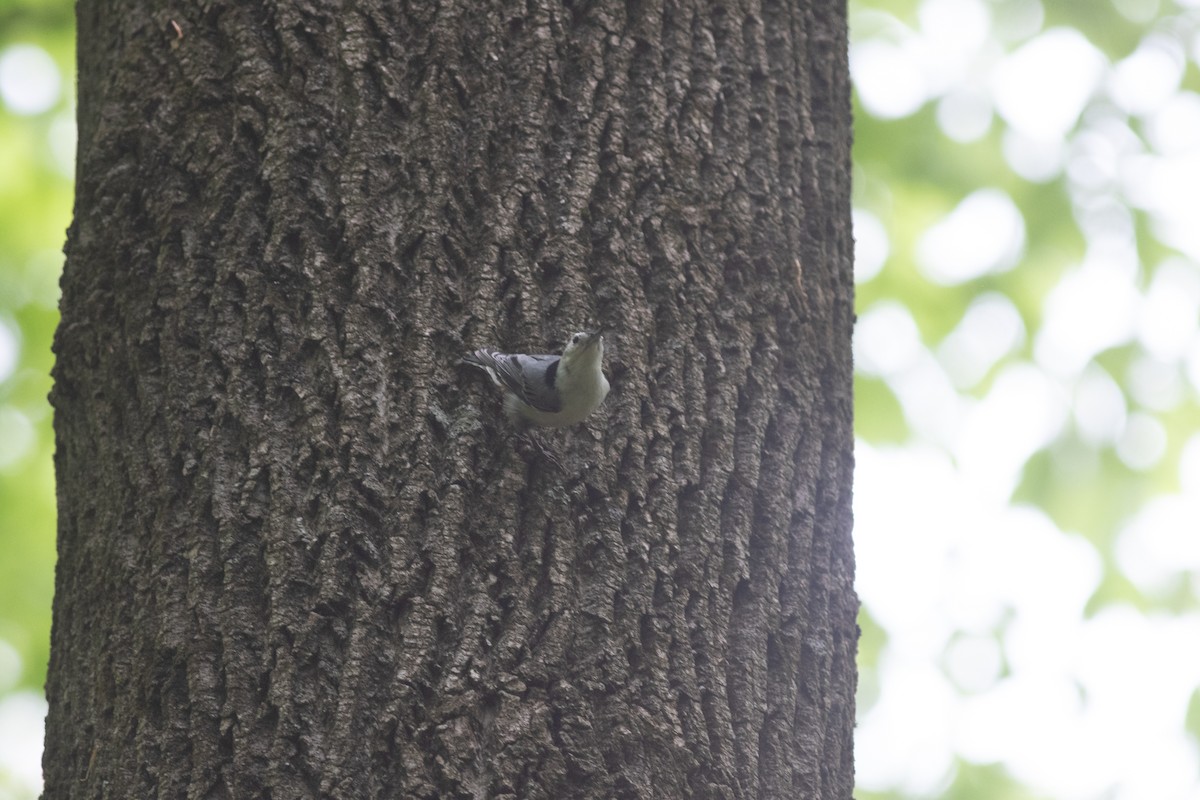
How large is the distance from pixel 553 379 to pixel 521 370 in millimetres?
143

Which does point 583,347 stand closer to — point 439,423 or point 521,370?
point 521,370

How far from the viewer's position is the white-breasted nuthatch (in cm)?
183

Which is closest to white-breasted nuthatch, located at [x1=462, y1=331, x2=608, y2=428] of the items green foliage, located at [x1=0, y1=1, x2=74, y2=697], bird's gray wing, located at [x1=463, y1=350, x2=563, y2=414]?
bird's gray wing, located at [x1=463, y1=350, x2=563, y2=414]

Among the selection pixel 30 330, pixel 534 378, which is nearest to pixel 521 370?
pixel 534 378

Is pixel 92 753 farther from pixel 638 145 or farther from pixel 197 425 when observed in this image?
pixel 638 145

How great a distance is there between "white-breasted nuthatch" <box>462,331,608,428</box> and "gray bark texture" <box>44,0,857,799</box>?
0.11ft

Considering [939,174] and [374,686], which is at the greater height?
[939,174]

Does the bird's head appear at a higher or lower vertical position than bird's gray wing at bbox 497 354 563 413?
higher

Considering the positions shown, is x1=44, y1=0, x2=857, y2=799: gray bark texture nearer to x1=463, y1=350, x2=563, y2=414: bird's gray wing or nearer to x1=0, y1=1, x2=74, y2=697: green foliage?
x1=463, y1=350, x2=563, y2=414: bird's gray wing

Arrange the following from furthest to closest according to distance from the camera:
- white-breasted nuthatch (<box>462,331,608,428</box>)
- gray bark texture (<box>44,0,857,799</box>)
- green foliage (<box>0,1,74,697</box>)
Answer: green foliage (<box>0,1,74,697</box>) → white-breasted nuthatch (<box>462,331,608,428</box>) → gray bark texture (<box>44,0,857,799</box>)

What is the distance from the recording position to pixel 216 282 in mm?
1962

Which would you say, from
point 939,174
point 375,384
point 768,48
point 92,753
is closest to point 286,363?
point 375,384

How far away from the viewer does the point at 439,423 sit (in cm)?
190

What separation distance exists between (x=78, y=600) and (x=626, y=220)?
4.28 feet
